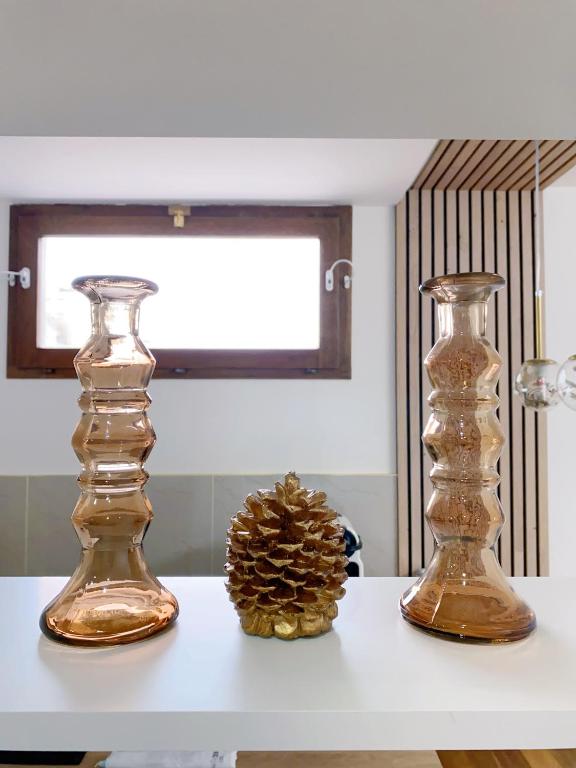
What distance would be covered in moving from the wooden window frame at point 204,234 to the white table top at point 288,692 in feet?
5.36

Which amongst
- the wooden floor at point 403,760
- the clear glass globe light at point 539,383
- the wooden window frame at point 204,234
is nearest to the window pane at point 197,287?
the wooden window frame at point 204,234

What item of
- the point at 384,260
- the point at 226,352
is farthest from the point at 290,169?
the point at 226,352

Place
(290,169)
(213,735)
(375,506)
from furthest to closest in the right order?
(375,506) → (290,169) → (213,735)

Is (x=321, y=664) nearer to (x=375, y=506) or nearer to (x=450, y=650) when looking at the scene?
(x=450, y=650)

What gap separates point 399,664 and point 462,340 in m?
0.23

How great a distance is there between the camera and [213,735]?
26 centimetres

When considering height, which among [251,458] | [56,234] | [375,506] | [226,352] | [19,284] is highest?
[56,234]

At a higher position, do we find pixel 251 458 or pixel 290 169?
pixel 290 169

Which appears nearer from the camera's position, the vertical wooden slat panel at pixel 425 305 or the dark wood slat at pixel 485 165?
the dark wood slat at pixel 485 165

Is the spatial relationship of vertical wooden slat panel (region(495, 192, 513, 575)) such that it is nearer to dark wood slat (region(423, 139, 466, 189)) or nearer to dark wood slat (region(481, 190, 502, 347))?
dark wood slat (region(481, 190, 502, 347))

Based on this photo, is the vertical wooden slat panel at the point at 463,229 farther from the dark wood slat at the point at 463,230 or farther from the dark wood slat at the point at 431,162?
the dark wood slat at the point at 431,162

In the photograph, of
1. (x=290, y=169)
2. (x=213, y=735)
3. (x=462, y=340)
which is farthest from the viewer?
(x=290, y=169)

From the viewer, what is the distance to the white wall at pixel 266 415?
1974 millimetres

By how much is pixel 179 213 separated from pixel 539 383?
1.40 meters
